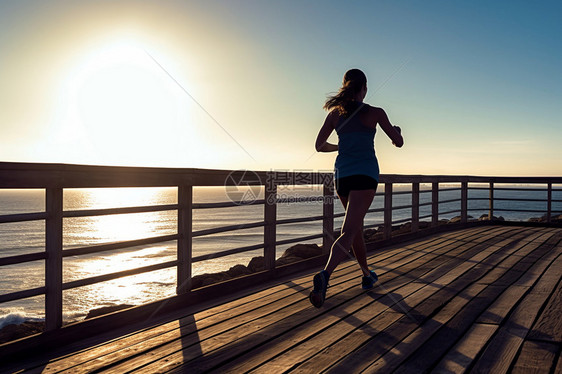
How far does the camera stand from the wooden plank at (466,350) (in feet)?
7.20

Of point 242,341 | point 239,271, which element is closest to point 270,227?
point 242,341

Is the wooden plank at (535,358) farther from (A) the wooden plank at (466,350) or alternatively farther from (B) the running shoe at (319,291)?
(B) the running shoe at (319,291)

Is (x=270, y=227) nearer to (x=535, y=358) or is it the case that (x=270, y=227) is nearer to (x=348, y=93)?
(x=348, y=93)

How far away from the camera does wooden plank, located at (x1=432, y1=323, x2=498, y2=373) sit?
219cm

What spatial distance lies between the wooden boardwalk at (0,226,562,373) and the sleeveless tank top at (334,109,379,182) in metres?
1.03

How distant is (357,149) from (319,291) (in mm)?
1071

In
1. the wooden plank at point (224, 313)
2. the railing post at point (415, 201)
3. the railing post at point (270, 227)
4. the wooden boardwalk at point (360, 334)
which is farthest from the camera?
the railing post at point (415, 201)

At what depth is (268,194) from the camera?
487 centimetres

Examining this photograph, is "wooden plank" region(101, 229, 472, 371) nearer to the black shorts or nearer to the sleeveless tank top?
the black shorts

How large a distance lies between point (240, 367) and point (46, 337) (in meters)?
1.24

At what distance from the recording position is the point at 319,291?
3.16 metres

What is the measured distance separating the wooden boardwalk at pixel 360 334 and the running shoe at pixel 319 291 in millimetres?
115

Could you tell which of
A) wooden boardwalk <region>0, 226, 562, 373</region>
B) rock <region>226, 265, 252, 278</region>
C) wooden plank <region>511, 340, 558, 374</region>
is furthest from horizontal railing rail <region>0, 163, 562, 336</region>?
rock <region>226, 265, 252, 278</region>

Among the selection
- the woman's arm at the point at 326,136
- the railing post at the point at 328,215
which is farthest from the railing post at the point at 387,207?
the woman's arm at the point at 326,136
